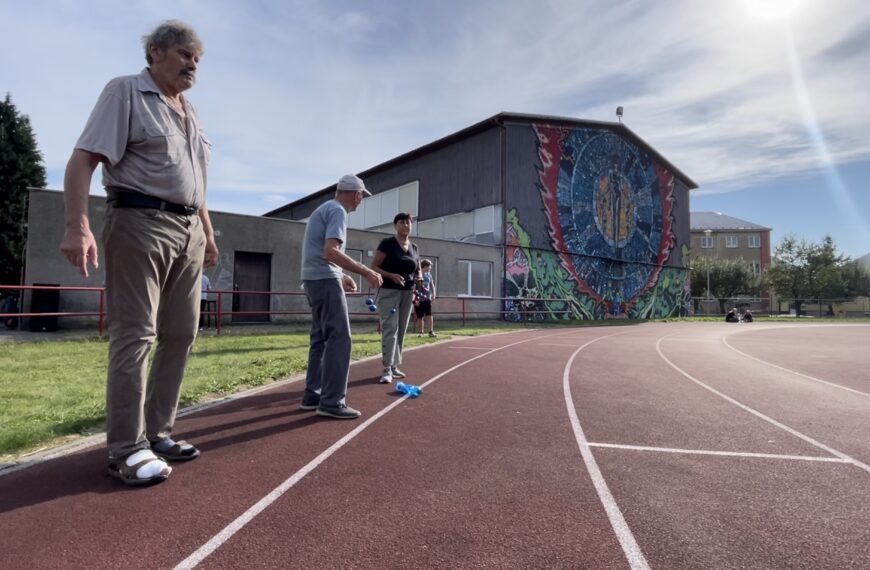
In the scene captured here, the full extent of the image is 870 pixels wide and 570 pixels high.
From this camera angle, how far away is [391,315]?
5934 millimetres

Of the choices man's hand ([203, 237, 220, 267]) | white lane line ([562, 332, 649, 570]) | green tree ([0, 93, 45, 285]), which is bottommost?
white lane line ([562, 332, 649, 570])

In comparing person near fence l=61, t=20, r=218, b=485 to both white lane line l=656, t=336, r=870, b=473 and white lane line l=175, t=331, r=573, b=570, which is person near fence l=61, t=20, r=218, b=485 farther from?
white lane line l=656, t=336, r=870, b=473

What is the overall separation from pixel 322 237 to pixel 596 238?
2524 centimetres

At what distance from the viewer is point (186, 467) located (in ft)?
9.97

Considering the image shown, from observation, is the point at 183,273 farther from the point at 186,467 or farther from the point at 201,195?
the point at 186,467

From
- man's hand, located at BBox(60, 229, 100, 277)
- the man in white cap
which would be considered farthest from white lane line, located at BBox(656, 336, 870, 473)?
man's hand, located at BBox(60, 229, 100, 277)

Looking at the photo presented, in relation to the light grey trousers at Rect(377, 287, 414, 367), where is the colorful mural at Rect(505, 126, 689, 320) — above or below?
above

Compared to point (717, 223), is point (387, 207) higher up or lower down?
lower down

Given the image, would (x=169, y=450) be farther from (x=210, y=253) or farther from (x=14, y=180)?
(x=14, y=180)

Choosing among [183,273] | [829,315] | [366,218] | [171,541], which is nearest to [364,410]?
[183,273]

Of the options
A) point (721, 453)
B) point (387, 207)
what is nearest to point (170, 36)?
point (721, 453)

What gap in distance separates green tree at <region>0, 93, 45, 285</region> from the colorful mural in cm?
2331

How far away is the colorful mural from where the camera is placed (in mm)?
23969

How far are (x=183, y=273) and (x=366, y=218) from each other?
29.0 metres
